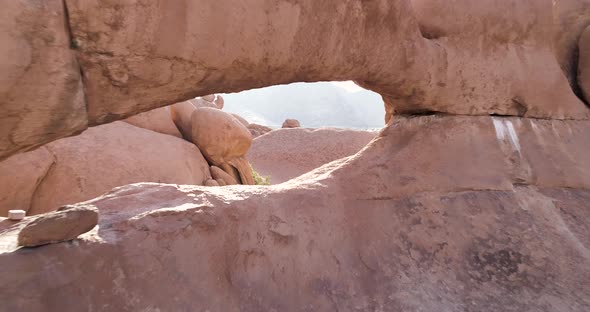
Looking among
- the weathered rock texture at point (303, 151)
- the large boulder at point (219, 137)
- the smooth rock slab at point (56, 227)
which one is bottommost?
the weathered rock texture at point (303, 151)

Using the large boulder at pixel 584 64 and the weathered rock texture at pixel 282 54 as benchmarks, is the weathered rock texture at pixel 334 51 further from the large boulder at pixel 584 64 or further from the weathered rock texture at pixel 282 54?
the large boulder at pixel 584 64

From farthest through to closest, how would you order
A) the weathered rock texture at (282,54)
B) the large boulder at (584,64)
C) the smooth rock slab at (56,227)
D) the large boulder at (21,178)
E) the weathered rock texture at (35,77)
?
the large boulder at (21,178)
the large boulder at (584,64)
the smooth rock slab at (56,227)
the weathered rock texture at (282,54)
the weathered rock texture at (35,77)

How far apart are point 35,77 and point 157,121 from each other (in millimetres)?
4662

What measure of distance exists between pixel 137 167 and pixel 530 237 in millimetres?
4029

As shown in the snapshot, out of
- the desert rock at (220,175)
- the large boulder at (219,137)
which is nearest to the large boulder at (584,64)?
the large boulder at (219,137)

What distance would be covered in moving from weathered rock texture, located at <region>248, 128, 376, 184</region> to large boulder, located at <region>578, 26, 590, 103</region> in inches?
279

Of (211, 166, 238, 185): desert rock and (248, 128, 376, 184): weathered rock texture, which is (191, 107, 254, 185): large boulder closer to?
(211, 166, 238, 185): desert rock

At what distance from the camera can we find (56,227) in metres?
1.56

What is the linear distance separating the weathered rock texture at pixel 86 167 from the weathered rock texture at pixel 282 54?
2939 mm

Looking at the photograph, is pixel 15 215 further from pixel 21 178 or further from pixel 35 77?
pixel 21 178

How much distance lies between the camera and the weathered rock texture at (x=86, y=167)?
3.60m

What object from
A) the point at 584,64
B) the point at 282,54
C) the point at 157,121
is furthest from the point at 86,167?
the point at 584,64

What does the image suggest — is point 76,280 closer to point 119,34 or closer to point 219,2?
point 119,34

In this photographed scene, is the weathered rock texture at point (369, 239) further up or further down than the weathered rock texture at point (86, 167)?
further up
